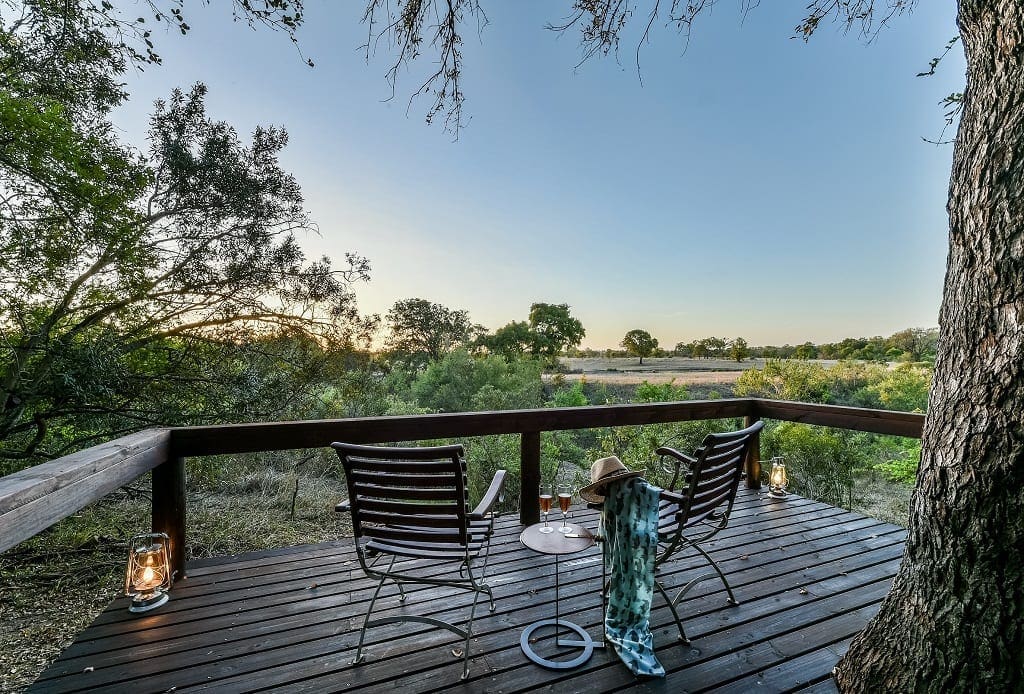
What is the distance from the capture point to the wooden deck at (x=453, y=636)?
174 centimetres

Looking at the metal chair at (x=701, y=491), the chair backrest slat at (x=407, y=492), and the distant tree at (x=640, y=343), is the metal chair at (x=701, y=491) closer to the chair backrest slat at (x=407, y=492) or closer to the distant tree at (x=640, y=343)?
the chair backrest slat at (x=407, y=492)

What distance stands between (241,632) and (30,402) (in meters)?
3.81

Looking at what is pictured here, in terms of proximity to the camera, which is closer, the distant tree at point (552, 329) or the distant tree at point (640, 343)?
the distant tree at point (640, 343)

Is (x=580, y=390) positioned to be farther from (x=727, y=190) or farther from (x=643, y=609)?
(x=643, y=609)

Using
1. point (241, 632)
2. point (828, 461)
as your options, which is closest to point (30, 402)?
point (241, 632)

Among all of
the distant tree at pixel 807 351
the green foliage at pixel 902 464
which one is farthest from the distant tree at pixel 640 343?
the green foliage at pixel 902 464

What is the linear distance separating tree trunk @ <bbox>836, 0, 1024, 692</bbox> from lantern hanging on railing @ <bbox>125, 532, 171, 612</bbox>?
10.5ft

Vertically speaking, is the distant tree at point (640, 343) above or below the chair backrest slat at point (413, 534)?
above

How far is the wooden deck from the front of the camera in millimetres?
1735

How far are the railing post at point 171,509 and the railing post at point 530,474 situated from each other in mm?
2107

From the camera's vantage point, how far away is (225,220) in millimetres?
5391

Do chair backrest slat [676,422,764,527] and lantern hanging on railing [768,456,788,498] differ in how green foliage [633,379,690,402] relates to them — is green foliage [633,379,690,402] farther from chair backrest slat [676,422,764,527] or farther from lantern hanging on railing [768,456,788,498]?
chair backrest slat [676,422,764,527]

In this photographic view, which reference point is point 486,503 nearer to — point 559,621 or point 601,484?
point 601,484

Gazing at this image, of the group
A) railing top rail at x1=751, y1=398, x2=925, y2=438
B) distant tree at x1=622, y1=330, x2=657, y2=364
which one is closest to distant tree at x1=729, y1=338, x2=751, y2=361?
distant tree at x1=622, y1=330, x2=657, y2=364
